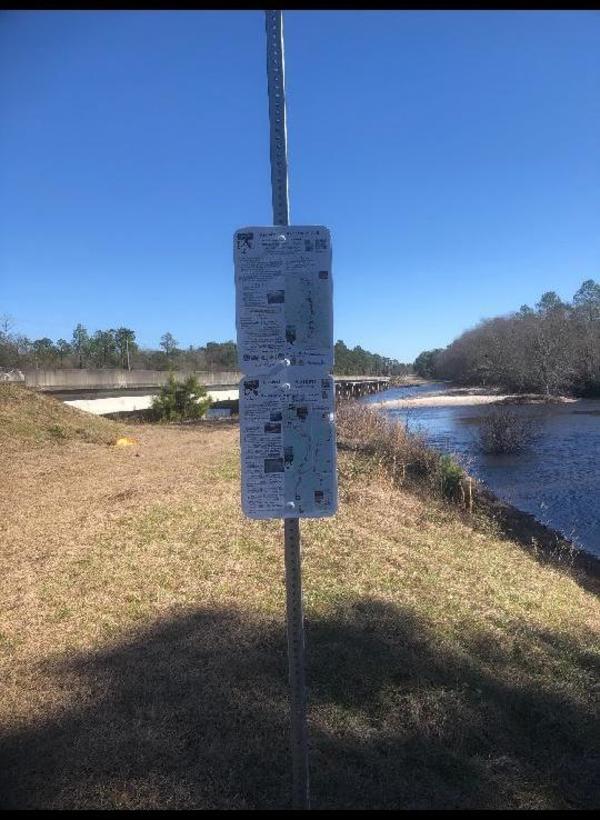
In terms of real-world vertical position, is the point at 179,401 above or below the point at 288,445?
below

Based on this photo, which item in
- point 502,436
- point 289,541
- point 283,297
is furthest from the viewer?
point 502,436

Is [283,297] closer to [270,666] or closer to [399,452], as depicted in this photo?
[270,666]

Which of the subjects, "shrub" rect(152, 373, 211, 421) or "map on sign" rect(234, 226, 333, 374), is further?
"shrub" rect(152, 373, 211, 421)

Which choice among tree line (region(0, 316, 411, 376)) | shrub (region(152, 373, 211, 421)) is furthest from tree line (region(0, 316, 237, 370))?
shrub (region(152, 373, 211, 421))

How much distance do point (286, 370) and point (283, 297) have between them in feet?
Result: 0.87

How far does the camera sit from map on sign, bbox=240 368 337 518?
7.55ft

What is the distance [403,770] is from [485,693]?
101 centimetres

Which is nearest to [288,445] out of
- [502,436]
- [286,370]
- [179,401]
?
[286,370]

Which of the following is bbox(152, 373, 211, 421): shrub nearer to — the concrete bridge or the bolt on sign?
the concrete bridge

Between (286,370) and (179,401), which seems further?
(179,401)

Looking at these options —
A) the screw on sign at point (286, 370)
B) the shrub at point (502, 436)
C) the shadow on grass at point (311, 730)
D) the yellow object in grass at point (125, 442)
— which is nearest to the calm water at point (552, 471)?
the shrub at point (502, 436)

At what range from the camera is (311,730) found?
3256mm
